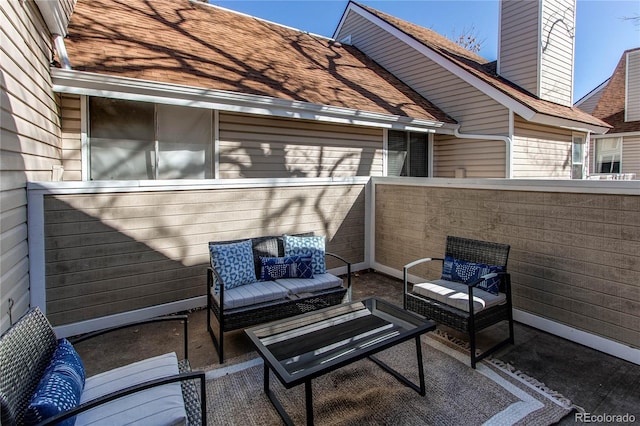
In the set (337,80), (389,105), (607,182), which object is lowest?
(607,182)

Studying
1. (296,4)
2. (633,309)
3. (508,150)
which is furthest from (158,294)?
(296,4)

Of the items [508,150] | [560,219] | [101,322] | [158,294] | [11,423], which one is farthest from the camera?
[508,150]

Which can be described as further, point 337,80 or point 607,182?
point 337,80

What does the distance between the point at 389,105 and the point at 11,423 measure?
7.04 metres

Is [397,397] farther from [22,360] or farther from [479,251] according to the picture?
[22,360]

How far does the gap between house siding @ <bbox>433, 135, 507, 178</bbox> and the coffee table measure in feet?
17.7

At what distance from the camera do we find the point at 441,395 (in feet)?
8.75

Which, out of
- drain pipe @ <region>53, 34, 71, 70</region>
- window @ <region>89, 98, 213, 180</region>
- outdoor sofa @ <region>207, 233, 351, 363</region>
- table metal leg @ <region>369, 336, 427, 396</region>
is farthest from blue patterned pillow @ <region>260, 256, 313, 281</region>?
drain pipe @ <region>53, 34, 71, 70</region>

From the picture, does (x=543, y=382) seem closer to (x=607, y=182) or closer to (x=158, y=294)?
(x=607, y=182)

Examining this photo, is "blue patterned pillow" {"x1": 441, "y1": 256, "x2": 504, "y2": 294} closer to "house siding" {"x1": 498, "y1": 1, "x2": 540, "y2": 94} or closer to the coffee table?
the coffee table

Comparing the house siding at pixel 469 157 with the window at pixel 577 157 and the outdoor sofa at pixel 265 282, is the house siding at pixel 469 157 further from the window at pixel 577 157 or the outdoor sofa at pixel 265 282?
the outdoor sofa at pixel 265 282

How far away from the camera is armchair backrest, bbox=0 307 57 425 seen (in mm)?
1479

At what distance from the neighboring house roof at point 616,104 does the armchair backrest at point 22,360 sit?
1658cm

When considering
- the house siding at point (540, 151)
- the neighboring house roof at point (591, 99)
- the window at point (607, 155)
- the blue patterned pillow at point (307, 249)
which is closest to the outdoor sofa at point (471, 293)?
the blue patterned pillow at point (307, 249)
